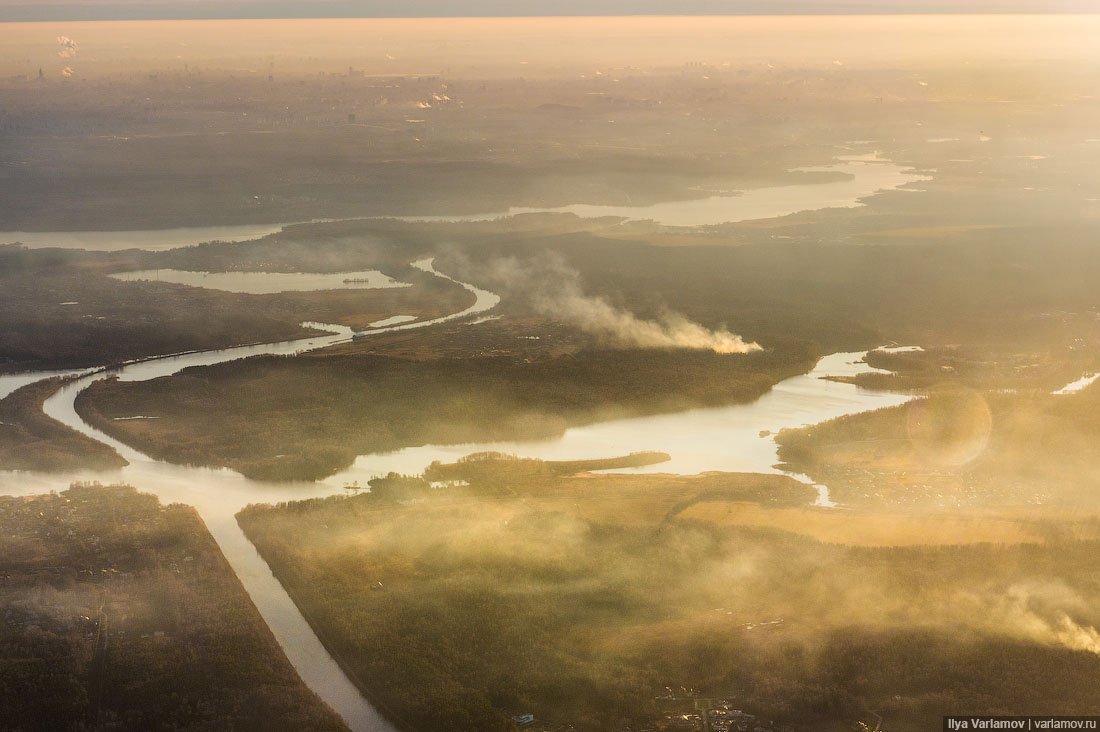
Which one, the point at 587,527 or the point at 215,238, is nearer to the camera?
the point at 587,527

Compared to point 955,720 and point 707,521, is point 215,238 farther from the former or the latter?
point 955,720

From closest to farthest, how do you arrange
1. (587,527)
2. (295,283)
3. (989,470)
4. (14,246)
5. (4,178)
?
(587,527) → (989,470) → (295,283) → (14,246) → (4,178)

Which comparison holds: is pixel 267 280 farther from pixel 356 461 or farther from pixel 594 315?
pixel 356 461

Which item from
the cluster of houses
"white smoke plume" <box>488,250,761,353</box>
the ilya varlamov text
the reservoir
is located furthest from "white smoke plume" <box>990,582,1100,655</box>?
the reservoir

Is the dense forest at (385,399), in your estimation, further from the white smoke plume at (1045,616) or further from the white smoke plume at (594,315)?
the white smoke plume at (1045,616)

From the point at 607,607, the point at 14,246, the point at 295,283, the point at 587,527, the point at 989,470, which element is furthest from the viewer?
the point at 14,246

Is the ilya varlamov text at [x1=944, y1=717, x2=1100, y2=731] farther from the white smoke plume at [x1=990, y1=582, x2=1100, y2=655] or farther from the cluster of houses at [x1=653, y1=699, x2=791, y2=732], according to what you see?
the cluster of houses at [x1=653, y1=699, x2=791, y2=732]

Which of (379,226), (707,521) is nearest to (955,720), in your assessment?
(707,521)

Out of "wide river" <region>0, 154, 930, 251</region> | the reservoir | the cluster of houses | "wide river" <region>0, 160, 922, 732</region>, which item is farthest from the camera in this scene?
"wide river" <region>0, 154, 930, 251</region>
